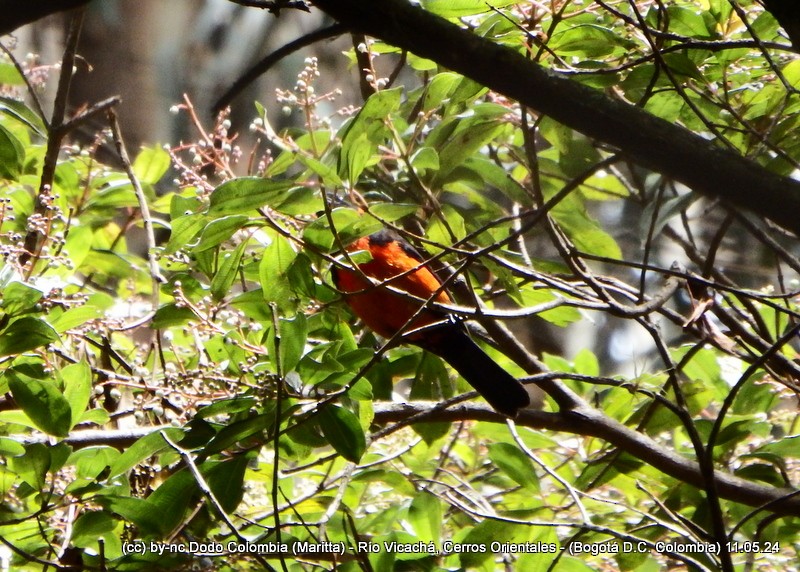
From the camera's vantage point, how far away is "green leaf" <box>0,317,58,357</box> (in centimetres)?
165

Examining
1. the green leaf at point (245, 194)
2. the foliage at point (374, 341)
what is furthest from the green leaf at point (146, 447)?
the green leaf at point (245, 194)

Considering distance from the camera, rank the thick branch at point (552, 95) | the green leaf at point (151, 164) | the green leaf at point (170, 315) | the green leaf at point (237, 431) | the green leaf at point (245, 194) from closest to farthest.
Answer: the thick branch at point (552, 95), the green leaf at point (245, 194), the green leaf at point (237, 431), the green leaf at point (170, 315), the green leaf at point (151, 164)

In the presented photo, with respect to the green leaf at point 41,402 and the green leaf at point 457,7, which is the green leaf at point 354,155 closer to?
the green leaf at point 457,7

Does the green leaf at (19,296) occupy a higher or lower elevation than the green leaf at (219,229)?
lower

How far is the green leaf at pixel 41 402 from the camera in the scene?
5.62 ft

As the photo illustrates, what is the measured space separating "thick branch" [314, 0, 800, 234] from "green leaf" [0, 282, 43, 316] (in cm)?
91

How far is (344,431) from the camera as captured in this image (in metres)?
1.64

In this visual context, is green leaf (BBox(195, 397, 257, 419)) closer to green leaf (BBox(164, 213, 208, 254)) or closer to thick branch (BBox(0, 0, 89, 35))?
green leaf (BBox(164, 213, 208, 254))

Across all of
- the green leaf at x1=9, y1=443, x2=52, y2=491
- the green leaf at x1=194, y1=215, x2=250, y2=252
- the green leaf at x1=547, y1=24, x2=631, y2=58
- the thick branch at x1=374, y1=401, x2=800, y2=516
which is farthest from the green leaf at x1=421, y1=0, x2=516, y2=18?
the green leaf at x1=9, y1=443, x2=52, y2=491

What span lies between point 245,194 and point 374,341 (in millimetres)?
1018

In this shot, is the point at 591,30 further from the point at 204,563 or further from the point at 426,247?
the point at 204,563

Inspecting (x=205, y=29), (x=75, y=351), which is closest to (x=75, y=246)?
(x=75, y=351)

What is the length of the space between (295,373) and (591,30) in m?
0.89

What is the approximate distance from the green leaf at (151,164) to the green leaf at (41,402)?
1.10 metres
